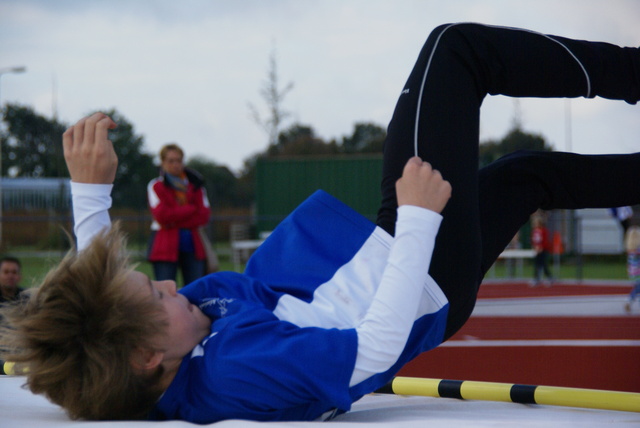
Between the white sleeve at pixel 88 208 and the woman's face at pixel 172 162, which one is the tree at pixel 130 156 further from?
the white sleeve at pixel 88 208

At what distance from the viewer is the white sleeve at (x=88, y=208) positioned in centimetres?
202

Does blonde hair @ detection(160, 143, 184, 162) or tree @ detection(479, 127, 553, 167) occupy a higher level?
tree @ detection(479, 127, 553, 167)

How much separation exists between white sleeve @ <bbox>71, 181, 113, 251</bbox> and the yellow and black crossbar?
130cm

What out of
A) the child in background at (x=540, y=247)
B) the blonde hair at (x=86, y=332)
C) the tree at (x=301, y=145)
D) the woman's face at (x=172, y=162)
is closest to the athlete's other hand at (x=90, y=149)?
the blonde hair at (x=86, y=332)

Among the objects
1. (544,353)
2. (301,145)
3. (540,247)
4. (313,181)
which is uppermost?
(301,145)

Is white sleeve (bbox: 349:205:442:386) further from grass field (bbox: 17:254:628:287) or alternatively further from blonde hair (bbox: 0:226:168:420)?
grass field (bbox: 17:254:628:287)

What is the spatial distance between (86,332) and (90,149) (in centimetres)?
54

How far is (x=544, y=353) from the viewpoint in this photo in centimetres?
525

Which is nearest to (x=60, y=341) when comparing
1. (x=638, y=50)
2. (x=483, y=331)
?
(x=638, y=50)

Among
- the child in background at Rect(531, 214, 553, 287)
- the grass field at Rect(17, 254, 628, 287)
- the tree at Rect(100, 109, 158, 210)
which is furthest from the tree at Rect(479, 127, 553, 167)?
the child in background at Rect(531, 214, 553, 287)

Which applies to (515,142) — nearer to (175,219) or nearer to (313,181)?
(313,181)

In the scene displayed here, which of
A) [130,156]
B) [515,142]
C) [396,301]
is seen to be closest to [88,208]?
[396,301]

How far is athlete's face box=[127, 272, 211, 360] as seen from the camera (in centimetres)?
174

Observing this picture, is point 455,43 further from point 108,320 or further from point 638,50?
point 108,320
